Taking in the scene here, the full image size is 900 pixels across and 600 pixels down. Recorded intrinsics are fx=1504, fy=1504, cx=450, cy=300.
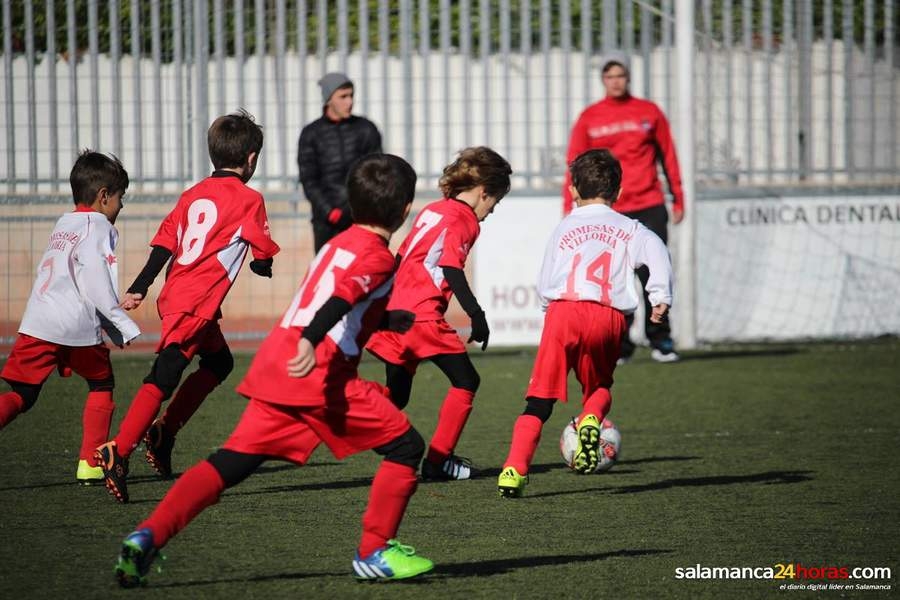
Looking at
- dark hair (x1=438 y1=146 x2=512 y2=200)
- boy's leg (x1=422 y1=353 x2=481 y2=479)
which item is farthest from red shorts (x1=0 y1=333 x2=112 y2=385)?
dark hair (x1=438 y1=146 x2=512 y2=200)

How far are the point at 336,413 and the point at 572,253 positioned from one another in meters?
2.01

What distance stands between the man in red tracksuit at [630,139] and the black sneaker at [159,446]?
14.9 ft

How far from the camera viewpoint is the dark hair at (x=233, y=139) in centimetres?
611

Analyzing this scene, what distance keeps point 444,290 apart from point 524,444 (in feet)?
3.30

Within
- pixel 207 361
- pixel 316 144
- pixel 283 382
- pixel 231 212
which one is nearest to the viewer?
pixel 283 382

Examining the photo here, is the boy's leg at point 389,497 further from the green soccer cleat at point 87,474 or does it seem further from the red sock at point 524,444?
the green soccer cleat at point 87,474

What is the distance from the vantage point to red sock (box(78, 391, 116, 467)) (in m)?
6.32

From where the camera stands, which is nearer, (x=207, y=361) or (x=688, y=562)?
(x=688, y=562)

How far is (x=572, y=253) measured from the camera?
20.3 feet

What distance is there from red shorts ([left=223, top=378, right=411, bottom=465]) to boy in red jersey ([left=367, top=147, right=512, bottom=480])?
1.93 metres

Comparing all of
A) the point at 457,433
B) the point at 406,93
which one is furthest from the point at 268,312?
the point at 457,433

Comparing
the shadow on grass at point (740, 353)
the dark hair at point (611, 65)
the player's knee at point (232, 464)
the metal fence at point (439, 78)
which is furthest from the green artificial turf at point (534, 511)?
the metal fence at point (439, 78)

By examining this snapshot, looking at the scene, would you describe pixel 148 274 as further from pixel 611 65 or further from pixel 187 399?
pixel 611 65

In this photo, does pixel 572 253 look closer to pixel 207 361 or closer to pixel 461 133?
pixel 207 361
